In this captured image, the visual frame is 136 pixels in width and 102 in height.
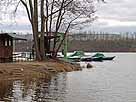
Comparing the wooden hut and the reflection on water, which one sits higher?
the wooden hut

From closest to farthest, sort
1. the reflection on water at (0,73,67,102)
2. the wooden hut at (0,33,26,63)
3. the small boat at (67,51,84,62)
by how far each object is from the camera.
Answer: the reflection on water at (0,73,67,102), the wooden hut at (0,33,26,63), the small boat at (67,51,84,62)

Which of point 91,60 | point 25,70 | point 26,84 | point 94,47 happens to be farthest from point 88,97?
point 94,47

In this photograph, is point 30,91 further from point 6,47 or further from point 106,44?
point 106,44

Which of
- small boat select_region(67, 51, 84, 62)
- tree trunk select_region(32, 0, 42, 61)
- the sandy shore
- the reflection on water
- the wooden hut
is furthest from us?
small boat select_region(67, 51, 84, 62)

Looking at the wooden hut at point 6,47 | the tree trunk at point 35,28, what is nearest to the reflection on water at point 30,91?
the wooden hut at point 6,47

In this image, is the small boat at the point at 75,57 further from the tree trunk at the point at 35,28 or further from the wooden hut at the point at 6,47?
the wooden hut at the point at 6,47

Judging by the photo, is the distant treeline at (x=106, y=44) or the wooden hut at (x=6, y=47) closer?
the wooden hut at (x=6, y=47)

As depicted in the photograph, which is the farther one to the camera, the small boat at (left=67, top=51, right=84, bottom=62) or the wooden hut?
the small boat at (left=67, top=51, right=84, bottom=62)

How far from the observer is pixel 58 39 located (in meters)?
58.8

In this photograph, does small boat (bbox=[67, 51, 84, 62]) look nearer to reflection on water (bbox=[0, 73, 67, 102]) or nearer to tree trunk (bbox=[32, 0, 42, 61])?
tree trunk (bbox=[32, 0, 42, 61])

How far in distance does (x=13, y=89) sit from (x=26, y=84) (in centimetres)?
345

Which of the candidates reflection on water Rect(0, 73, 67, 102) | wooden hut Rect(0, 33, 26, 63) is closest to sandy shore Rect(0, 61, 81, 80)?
reflection on water Rect(0, 73, 67, 102)

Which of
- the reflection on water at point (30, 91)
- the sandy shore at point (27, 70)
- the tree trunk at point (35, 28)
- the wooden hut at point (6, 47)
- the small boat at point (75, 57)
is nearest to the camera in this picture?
the reflection on water at point (30, 91)

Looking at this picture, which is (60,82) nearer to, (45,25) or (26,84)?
(26,84)
